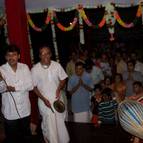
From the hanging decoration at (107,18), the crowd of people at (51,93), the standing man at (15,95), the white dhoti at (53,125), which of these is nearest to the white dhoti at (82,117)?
the crowd of people at (51,93)

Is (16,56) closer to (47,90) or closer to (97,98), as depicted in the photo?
(47,90)

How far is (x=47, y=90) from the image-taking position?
5734 millimetres

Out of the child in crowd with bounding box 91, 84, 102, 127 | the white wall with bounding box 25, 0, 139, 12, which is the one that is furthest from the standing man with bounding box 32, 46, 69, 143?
the white wall with bounding box 25, 0, 139, 12

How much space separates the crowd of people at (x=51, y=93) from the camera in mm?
5227

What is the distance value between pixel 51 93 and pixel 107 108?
0.88m

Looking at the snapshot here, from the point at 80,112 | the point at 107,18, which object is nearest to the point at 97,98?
the point at 80,112

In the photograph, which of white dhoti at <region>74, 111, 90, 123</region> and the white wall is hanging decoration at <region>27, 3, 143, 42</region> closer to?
the white wall

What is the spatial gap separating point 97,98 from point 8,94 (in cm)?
161

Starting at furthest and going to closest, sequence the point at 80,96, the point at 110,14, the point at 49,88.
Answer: the point at 110,14 < the point at 80,96 < the point at 49,88

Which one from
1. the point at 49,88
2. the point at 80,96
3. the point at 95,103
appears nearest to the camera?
the point at 49,88

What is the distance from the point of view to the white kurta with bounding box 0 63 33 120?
5207 millimetres

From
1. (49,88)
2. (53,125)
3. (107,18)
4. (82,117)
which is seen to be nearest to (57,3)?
(107,18)

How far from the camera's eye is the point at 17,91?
17.0 ft

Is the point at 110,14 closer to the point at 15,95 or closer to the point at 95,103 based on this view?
the point at 95,103
